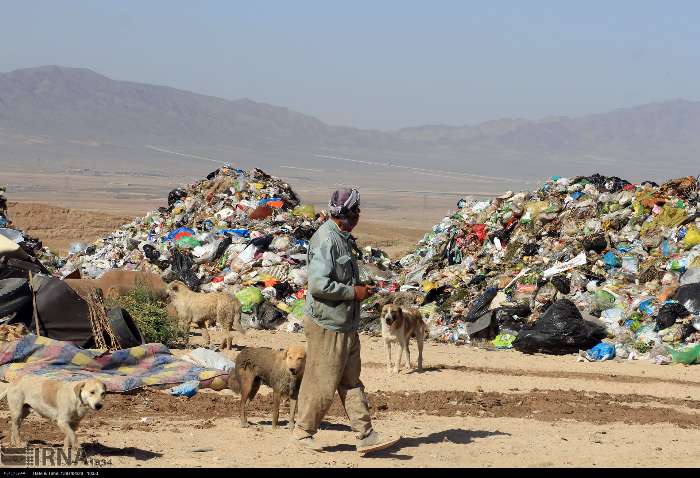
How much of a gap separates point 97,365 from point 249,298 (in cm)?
636

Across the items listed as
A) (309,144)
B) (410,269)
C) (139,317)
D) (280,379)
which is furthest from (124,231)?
(309,144)

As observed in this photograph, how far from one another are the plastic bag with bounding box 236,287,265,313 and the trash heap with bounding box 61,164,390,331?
0.05 feet

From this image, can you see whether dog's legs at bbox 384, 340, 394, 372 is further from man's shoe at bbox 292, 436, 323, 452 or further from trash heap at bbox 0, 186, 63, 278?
trash heap at bbox 0, 186, 63, 278

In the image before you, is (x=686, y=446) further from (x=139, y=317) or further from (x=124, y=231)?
(x=124, y=231)

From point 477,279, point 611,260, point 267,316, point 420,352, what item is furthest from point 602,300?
point 267,316

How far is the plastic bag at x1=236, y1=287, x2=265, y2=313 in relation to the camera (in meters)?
16.2

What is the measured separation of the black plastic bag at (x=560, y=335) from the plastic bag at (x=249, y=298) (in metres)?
4.25

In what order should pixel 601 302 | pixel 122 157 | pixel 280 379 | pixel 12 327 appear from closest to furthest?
pixel 280 379, pixel 12 327, pixel 601 302, pixel 122 157

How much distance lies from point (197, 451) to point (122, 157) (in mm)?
125361

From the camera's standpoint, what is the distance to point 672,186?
18.7 meters

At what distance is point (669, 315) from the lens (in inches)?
546

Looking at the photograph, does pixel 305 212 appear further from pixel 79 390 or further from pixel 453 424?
pixel 79 390

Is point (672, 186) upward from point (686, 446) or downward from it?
upward

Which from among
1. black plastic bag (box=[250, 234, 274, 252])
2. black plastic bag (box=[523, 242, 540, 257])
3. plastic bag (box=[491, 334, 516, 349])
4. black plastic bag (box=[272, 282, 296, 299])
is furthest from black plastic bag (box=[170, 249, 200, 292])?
plastic bag (box=[491, 334, 516, 349])
